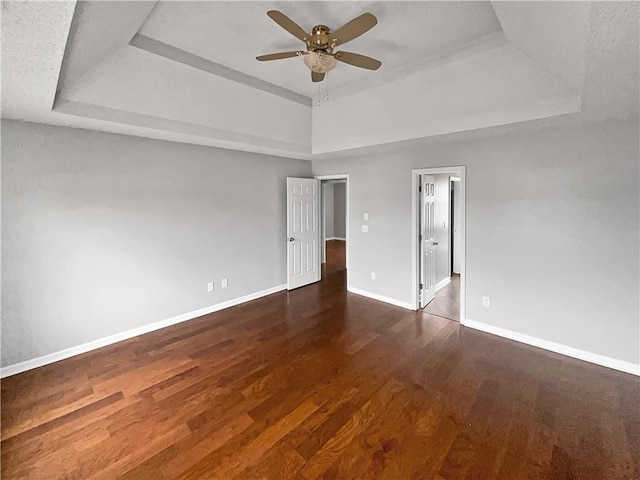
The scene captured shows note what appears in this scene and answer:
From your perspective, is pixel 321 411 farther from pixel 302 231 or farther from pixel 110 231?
pixel 302 231

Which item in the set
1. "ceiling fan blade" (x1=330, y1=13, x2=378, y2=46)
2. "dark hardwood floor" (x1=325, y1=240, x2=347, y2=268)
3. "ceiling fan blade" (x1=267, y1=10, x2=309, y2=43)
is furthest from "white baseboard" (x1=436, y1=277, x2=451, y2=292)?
"ceiling fan blade" (x1=267, y1=10, x2=309, y2=43)

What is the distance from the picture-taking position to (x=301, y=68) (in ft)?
11.3

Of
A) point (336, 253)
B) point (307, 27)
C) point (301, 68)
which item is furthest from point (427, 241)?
point (336, 253)

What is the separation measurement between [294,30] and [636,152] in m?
3.21

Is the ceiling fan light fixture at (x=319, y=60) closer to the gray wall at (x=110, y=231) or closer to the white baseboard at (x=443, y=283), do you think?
the gray wall at (x=110, y=231)

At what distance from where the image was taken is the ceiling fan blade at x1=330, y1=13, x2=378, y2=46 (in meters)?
1.81

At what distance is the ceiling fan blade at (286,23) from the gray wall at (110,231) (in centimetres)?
247

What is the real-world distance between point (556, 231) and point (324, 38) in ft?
9.83

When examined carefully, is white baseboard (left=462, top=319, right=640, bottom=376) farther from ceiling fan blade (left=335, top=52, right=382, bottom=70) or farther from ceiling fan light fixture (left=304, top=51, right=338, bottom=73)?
ceiling fan light fixture (left=304, top=51, right=338, bottom=73)

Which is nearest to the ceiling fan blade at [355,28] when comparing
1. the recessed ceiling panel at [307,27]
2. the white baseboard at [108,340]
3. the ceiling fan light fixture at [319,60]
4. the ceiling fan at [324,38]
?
the ceiling fan at [324,38]

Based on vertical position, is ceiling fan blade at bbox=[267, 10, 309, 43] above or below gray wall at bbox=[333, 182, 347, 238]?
above

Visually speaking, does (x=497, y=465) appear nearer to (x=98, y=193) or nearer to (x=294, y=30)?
(x=294, y=30)

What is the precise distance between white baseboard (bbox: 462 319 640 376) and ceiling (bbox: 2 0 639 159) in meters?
2.33

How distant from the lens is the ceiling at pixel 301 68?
1691mm
